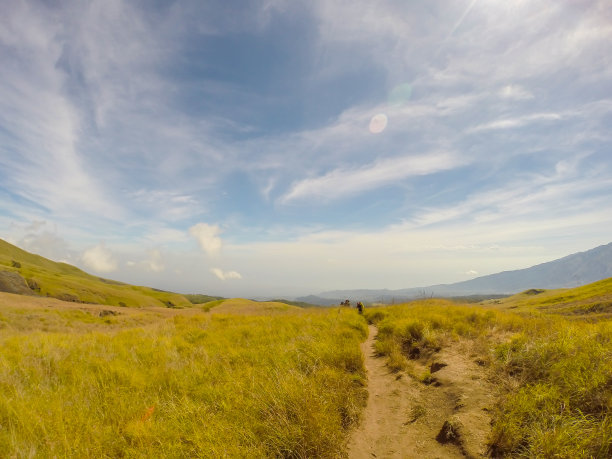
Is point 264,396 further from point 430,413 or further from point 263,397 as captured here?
point 430,413

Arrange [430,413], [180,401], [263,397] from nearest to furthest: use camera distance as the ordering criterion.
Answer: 1. [263,397]
2. [430,413]
3. [180,401]

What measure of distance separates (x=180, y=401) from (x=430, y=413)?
17.5 ft

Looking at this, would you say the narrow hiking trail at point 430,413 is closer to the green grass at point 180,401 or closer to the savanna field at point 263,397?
the savanna field at point 263,397

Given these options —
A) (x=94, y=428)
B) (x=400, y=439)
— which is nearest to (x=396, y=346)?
(x=400, y=439)

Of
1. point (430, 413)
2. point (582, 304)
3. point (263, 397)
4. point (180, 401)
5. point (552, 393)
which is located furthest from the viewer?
point (582, 304)

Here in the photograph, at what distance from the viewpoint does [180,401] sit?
218 inches

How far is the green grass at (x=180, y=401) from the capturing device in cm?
414

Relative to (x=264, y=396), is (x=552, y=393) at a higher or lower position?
higher

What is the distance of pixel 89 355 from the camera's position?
28.5ft

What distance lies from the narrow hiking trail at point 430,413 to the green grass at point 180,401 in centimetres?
48

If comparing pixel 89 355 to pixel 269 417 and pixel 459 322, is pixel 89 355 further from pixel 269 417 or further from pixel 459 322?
pixel 459 322

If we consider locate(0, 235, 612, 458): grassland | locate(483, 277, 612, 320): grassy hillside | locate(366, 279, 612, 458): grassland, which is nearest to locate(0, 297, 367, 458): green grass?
locate(0, 235, 612, 458): grassland

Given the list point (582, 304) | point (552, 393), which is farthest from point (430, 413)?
point (582, 304)

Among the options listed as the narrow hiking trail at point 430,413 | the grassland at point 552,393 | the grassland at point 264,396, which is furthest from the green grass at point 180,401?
the grassland at point 552,393
